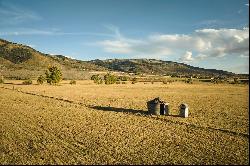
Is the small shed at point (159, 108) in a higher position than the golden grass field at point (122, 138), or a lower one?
higher

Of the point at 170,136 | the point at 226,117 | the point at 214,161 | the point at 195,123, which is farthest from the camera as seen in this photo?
the point at 226,117

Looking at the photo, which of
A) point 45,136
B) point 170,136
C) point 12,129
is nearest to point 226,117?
point 170,136

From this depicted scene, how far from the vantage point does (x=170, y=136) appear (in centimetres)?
1817

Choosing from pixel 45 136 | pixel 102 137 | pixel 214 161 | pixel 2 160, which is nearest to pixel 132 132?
pixel 102 137

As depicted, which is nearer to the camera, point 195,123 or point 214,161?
point 214,161

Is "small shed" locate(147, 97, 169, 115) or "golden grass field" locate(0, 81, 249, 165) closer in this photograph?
"golden grass field" locate(0, 81, 249, 165)

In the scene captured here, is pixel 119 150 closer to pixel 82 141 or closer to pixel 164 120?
pixel 82 141

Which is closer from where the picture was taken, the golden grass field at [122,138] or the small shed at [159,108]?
the golden grass field at [122,138]

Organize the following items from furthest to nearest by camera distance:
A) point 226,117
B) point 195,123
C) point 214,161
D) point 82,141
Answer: point 226,117 < point 195,123 < point 82,141 < point 214,161

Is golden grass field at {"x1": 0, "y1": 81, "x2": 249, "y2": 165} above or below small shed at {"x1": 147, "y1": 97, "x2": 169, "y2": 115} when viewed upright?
below

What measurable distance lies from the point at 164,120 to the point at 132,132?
491 centimetres

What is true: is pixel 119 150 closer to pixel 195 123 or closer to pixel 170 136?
pixel 170 136

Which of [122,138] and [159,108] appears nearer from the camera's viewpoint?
[122,138]

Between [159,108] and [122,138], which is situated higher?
[159,108]
